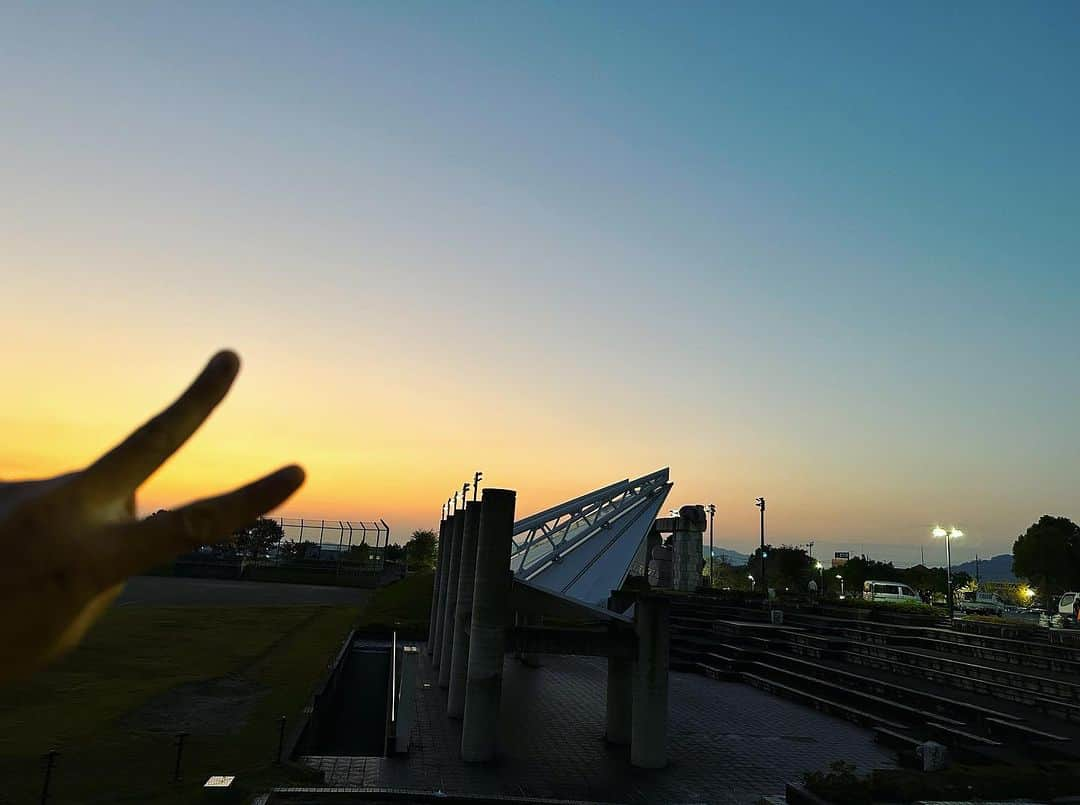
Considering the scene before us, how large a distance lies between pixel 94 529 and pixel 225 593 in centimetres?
5791

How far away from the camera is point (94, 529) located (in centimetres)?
144

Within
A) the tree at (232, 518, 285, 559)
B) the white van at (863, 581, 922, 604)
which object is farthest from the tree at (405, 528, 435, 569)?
the white van at (863, 581, 922, 604)

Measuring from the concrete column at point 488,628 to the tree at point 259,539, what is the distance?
226 feet

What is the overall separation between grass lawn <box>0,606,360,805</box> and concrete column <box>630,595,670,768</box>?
25.4 feet

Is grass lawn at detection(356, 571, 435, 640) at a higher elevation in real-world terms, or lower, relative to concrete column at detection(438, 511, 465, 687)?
lower

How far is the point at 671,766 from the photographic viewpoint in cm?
1738

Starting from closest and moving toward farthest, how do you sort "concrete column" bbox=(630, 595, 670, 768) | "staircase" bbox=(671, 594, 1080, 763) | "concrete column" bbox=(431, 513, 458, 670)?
1. "concrete column" bbox=(630, 595, 670, 768)
2. "staircase" bbox=(671, 594, 1080, 763)
3. "concrete column" bbox=(431, 513, 458, 670)

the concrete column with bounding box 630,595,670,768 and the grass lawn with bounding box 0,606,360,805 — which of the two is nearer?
the grass lawn with bounding box 0,606,360,805

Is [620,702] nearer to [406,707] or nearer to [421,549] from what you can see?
[406,707]

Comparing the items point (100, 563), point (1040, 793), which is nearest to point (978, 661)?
point (1040, 793)

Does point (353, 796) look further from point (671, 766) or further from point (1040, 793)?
point (1040, 793)

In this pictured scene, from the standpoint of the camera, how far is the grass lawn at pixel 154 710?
44.1 ft

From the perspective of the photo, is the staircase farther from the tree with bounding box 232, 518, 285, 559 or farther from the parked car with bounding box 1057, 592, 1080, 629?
the tree with bounding box 232, 518, 285, 559

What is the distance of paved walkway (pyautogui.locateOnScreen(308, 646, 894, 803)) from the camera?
15375 millimetres
